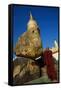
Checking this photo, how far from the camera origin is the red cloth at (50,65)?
1698mm

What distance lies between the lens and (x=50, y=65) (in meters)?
1.71

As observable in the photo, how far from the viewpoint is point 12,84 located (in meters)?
1.61

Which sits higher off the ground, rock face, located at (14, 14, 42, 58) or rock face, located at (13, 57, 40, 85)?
rock face, located at (14, 14, 42, 58)

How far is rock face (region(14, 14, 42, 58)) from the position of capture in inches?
64.3

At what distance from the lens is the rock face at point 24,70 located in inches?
63.7

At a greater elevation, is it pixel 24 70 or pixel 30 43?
pixel 30 43

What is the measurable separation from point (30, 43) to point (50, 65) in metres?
0.18

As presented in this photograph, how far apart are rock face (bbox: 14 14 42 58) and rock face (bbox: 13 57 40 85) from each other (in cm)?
4

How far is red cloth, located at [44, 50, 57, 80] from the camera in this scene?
5.57 ft

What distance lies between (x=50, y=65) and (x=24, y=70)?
0.56 feet

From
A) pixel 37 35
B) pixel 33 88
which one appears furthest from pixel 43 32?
pixel 33 88

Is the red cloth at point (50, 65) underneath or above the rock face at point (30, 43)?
underneath

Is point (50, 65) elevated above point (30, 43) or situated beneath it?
situated beneath

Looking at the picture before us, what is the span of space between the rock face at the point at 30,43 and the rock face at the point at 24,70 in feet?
0.12
